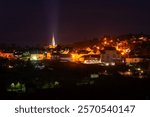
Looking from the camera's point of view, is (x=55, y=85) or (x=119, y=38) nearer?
(x=55, y=85)

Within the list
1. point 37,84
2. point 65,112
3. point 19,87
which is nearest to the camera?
point 65,112

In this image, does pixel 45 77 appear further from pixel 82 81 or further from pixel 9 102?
pixel 9 102

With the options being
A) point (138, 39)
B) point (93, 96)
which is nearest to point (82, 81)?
point (93, 96)

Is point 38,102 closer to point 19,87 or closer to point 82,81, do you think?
point 19,87

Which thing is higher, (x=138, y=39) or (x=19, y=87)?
(x=138, y=39)

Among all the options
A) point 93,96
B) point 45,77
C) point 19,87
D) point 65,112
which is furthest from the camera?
point 45,77

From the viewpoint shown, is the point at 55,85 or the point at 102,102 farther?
the point at 55,85

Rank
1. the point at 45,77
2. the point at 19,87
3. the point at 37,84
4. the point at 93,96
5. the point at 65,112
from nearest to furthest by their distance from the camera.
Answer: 1. the point at 65,112
2. the point at 93,96
3. the point at 19,87
4. the point at 37,84
5. the point at 45,77

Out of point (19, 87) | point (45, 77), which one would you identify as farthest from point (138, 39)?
point (19, 87)

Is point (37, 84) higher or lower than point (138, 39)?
lower
